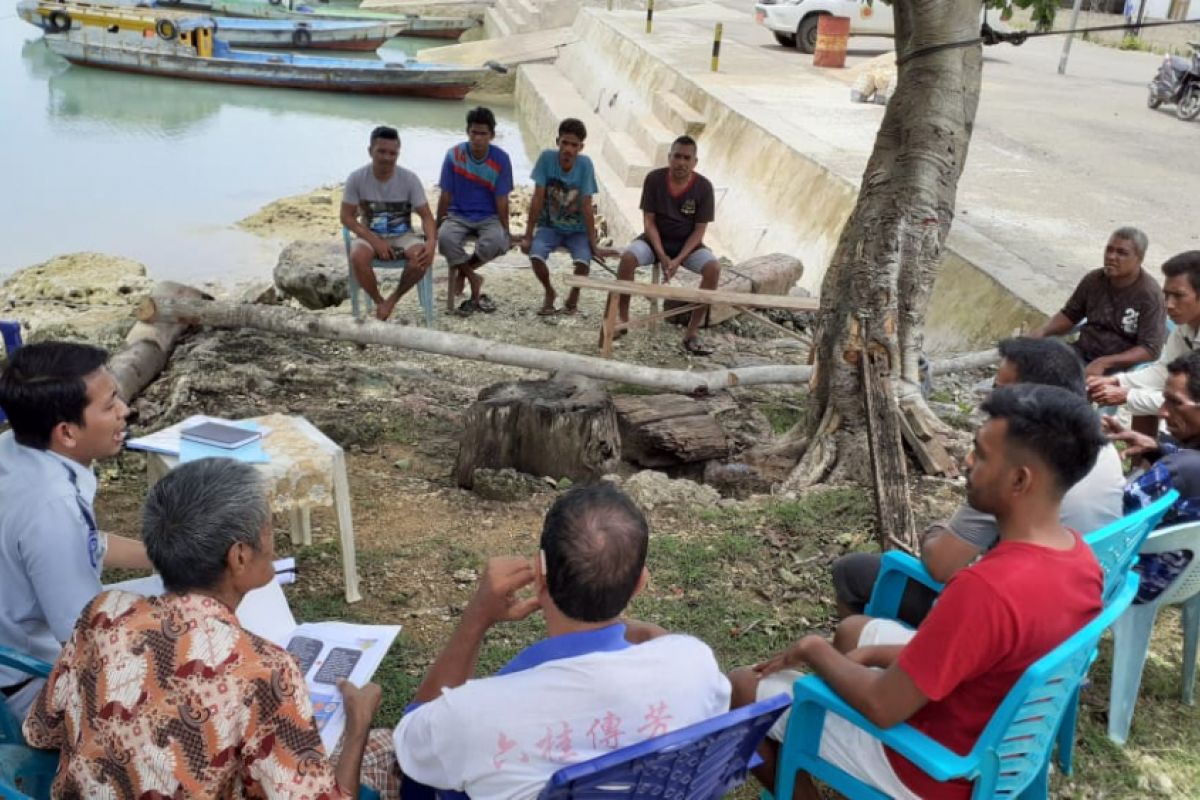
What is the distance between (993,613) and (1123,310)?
4.05 metres

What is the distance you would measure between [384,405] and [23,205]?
1167 cm

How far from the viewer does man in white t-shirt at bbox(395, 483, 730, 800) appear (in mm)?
2068

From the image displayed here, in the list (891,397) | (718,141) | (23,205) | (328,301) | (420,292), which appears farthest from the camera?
(23,205)

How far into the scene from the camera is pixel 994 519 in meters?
2.95

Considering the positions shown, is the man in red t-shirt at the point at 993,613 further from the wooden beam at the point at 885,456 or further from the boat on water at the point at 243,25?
the boat on water at the point at 243,25

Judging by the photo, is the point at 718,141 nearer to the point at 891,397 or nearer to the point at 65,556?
the point at 891,397

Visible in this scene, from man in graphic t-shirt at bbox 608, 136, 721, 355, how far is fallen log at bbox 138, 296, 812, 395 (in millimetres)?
1690

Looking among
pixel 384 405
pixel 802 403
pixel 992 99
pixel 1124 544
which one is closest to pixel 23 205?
pixel 384 405

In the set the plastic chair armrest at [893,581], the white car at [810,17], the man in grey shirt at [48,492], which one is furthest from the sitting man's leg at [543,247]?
the white car at [810,17]

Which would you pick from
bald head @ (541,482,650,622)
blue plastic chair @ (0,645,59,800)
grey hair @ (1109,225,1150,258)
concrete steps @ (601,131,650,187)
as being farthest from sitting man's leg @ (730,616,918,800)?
concrete steps @ (601,131,650,187)

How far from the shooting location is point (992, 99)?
1611 cm

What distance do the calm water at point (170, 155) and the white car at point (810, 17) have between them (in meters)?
5.55

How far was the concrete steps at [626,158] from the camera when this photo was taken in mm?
14295

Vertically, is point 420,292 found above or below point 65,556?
below
